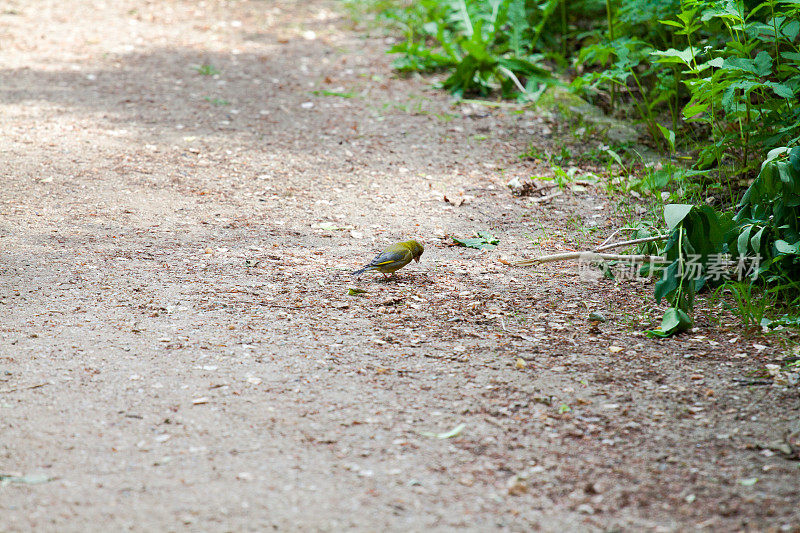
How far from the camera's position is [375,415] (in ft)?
8.44

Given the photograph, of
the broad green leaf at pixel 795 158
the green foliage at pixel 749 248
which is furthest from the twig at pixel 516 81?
the broad green leaf at pixel 795 158

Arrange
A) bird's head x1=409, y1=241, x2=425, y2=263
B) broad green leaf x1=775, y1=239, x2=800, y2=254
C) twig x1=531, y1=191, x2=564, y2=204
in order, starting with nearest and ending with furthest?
broad green leaf x1=775, y1=239, x2=800, y2=254
bird's head x1=409, y1=241, x2=425, y2=263
twig x1=531, y1=191, x2=564, y2=204

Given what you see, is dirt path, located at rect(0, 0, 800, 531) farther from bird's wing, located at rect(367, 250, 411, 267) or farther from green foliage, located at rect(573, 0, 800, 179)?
green foliage, located at rect(573, 0, 800, 179)

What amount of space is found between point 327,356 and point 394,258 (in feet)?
2.61

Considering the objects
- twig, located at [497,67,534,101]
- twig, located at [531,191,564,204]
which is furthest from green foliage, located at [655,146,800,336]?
twig, located at [497,67,534,101]

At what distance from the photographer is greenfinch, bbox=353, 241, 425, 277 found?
3.54 m

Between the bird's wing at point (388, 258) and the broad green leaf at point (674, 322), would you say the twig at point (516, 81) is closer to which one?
the bird's wing at point (388, 258)

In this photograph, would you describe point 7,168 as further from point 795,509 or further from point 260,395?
point 795,509

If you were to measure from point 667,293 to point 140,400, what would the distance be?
213 cm

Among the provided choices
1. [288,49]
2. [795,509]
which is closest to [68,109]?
[288,49]

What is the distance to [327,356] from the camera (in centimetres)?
295

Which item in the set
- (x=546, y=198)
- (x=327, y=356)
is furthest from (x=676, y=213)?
(x=546, y=198)

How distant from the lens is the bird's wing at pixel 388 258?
3541mm

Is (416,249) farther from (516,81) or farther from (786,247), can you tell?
(516,81)
